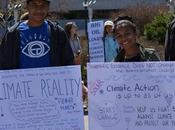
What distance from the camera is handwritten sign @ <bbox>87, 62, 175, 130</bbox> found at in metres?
5.33

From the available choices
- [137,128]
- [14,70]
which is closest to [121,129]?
[137,128]

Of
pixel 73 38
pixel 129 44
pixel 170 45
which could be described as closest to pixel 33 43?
pixel 129 44

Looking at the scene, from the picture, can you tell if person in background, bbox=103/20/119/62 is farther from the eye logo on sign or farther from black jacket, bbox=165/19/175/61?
the eye logo on sign

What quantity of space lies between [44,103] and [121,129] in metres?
0.74

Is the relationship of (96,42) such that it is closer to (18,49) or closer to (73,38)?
(73,38)

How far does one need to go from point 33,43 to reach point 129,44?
0.87 meters

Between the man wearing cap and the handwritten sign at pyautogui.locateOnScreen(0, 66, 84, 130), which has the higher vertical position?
the man wearing cap

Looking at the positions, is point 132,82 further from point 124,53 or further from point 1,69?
point 1,69

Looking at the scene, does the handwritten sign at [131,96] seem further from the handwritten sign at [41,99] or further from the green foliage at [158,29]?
the green foliage at [158,29]

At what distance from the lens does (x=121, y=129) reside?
17.6 ft

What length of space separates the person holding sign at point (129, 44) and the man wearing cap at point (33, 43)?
Result: 550 mm

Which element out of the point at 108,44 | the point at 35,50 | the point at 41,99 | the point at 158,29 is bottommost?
the point at 158,29

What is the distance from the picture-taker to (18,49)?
541cm

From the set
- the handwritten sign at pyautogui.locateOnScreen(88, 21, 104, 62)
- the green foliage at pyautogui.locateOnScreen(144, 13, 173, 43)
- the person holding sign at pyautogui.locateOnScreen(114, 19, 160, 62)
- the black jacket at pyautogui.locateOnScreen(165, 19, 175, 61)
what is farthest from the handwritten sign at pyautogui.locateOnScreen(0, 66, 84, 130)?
the green foliage at pyautogui.locateOnScreen(144, 13, 173, 43)
